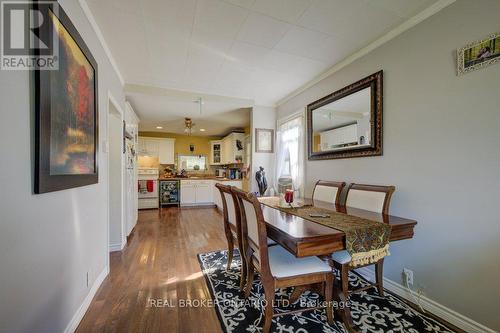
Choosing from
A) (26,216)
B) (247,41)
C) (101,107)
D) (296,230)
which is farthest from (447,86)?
(101,107)

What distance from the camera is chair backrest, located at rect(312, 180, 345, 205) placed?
2.36 m

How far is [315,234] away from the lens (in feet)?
4.07

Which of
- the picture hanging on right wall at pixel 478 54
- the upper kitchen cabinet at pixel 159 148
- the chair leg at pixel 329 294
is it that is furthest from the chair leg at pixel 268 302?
the upper kitchen cabinet at pixel 159 148

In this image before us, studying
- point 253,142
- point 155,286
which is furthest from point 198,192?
point 155,286

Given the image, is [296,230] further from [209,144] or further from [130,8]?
[209,144]

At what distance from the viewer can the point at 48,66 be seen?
110 cm

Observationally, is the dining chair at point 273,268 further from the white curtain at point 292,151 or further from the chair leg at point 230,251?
the white curtain at point 292,151

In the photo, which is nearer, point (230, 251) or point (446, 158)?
point (446, 158)

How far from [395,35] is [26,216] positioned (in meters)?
3.03

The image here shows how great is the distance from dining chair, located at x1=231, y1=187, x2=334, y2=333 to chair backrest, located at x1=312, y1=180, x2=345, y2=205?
105 cm

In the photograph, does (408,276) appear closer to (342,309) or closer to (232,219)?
(342,309)

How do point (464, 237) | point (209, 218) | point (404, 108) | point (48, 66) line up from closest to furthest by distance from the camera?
1. point (48, 66)
2. point (464, 237)
3. point (404, 108)
4. point (209, 218)

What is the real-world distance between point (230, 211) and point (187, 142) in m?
5.68

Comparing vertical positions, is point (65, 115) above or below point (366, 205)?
above
